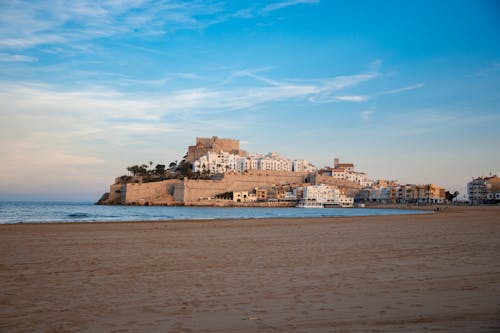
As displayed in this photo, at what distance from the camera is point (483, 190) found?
89375mm

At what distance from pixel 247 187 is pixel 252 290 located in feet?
277

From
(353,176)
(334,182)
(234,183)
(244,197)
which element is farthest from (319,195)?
(353,176)

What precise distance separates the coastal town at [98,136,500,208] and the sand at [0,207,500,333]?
2811 inches

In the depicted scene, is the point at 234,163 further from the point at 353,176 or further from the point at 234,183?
the point at 353,176

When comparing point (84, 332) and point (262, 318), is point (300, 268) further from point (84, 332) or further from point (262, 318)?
point (84, 332)

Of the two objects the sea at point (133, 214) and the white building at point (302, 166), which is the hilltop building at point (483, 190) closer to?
the white building at point (302, 166)

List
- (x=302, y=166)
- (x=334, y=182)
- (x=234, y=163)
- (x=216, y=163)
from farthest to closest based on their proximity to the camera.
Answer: (x=302, y=166) < (x=234, y=163) < (x=216, y=163) < (x=334, y=182)

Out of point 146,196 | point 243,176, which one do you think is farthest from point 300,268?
point 243,176

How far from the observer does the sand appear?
3984 mm

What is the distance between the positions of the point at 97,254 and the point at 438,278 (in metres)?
6.39

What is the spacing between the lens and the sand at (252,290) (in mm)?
3984

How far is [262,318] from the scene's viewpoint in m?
4.14

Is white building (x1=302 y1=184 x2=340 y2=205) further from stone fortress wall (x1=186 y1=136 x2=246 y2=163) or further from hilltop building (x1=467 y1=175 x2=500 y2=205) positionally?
stone fortress wall (x1=186 y1=136 x2=246 y2=163)

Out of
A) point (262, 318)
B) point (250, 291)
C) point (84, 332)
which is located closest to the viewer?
point (84, 332)
